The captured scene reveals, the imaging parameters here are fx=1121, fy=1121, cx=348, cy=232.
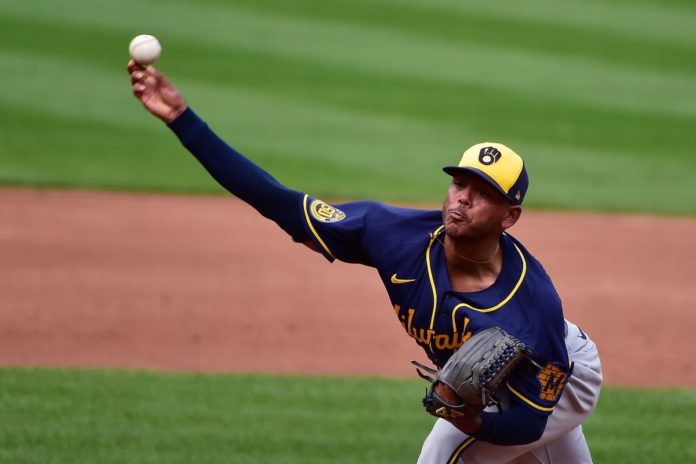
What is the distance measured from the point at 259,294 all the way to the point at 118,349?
1.56m

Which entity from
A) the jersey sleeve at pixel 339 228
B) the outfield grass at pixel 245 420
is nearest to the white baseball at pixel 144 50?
the jersey sleeve at pixel 339 228

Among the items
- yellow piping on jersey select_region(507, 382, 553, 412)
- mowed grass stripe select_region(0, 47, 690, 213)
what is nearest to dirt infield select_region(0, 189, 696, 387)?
mowed grass stripe select_region(0, 47, 690, 213)

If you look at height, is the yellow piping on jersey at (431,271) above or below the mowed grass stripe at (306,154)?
above

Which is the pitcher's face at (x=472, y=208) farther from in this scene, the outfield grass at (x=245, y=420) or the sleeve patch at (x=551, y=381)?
the outfield grass at (x=245, y=420)

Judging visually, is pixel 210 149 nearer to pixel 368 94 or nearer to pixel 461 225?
pixel 461 225

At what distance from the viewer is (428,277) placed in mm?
4387

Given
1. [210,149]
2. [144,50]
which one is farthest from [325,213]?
[144,50]

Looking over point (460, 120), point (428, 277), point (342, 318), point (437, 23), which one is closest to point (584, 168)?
point (460, 120)

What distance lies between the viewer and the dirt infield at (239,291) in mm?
8141

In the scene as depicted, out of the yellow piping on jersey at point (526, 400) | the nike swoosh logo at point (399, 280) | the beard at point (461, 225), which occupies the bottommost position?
the yellow piping on jersey at point (526, 400)

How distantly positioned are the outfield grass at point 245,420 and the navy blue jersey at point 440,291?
206cm

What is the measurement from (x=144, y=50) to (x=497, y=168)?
1422 millimetres

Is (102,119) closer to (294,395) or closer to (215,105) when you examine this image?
(215,105)

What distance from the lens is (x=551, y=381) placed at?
14.1 feet
